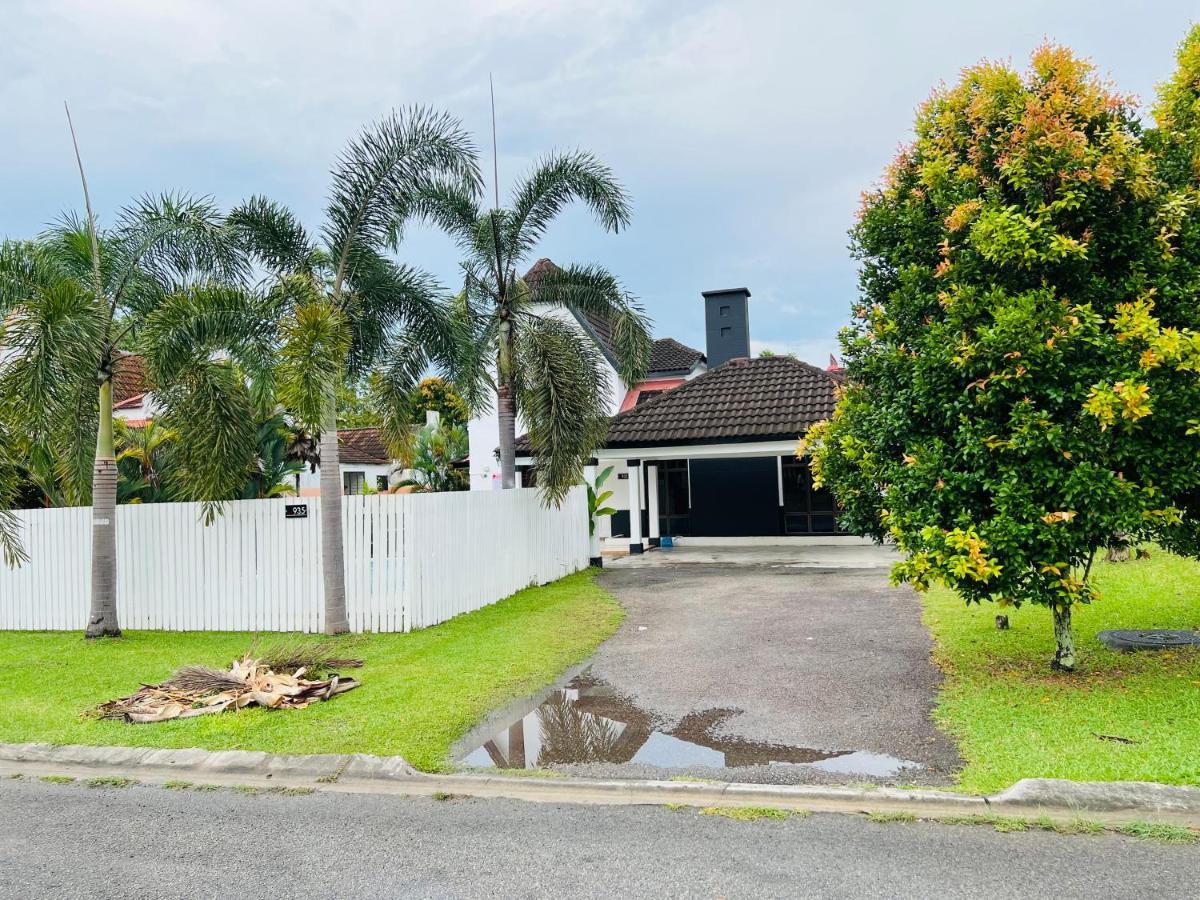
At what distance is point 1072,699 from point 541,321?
32.5 ft

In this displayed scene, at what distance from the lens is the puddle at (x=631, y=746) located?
550 cm

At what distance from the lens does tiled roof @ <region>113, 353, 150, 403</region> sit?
11.0 metres

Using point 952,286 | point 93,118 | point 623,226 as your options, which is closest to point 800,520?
point 623,226

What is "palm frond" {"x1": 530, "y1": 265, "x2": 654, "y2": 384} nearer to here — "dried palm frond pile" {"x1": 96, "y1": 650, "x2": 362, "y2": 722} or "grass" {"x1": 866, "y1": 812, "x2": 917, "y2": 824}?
"dried palm frond pile" {"x1": 96, "y1": 650, "x2": 362, "y2": 722}

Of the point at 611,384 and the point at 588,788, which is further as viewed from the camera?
the point at 611,384

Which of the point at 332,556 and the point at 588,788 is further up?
the point at 332,556

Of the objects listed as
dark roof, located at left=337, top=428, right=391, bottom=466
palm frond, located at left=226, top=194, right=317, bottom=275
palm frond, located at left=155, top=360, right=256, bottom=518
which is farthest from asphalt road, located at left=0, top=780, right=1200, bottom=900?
dark roof, located at left=337, top=428, right=391, bottom=466

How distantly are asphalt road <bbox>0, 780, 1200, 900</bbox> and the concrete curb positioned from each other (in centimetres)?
23

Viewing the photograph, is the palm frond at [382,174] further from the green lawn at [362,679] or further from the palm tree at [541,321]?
the green lawn at [362,679]

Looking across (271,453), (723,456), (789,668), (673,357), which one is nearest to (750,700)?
(789,668)

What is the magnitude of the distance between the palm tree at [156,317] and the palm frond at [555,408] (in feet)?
14.2

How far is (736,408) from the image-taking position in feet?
62.5

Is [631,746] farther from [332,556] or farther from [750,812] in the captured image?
[332,556]

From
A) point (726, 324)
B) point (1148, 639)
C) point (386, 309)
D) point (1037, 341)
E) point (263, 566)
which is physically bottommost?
point (1148, 639)
